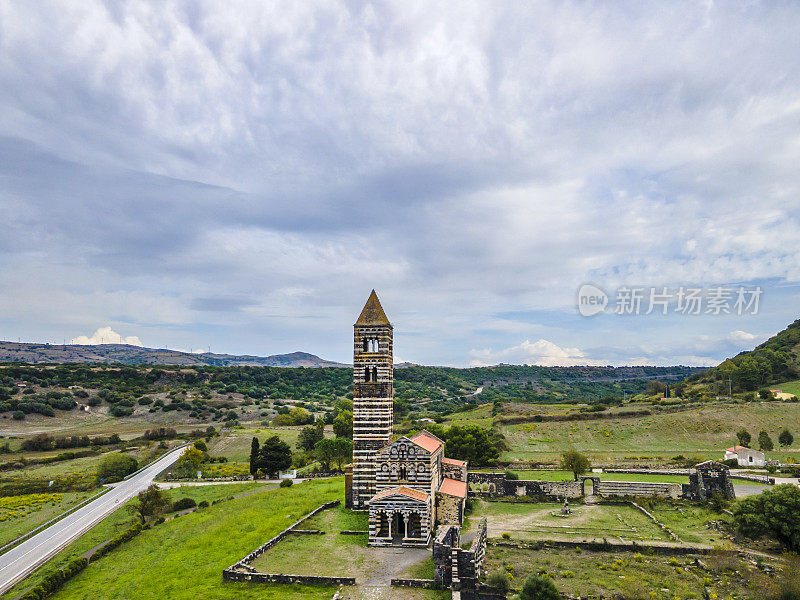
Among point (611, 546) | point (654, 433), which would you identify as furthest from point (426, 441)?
point (654, 433)

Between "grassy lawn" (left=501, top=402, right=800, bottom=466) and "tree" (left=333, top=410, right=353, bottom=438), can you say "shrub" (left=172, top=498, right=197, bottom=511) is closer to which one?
"tree" (left=333, top=410, right=353, bottom=438)

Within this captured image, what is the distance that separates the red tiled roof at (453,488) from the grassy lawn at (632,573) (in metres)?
6.30

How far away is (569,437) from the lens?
77.3m

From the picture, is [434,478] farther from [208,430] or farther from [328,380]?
[328,380]

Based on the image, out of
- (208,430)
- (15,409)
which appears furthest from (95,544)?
(15,409)

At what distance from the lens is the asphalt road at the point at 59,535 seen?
30.5 m

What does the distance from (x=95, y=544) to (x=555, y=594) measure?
3440 centimetres

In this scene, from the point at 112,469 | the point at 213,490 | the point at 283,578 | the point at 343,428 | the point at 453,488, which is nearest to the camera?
the point at 283,578

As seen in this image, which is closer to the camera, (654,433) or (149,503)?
(149,503)

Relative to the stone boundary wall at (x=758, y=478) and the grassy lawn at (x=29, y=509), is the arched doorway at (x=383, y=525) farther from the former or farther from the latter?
the stone boundary wall at (x=758, y=478)

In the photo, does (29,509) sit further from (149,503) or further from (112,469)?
(149,503)

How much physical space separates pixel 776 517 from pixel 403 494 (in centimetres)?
2224

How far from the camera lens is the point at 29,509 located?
45562mm

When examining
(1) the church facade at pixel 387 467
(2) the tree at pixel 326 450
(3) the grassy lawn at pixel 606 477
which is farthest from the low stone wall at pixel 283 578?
Result: (2) the tree at pixel 326 450
